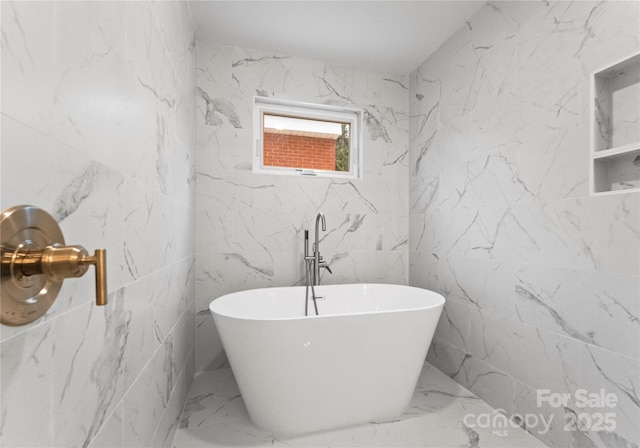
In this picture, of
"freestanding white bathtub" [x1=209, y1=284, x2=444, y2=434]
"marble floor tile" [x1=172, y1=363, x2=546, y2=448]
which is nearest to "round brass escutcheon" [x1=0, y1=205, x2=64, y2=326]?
"freestanding white bathtub" [x1=209, y1=284, x2=444, y2=434]

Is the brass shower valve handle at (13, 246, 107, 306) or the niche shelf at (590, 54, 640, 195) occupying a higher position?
the niche shelf at (590, 54, 640, 195)

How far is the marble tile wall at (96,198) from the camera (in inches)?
20.2

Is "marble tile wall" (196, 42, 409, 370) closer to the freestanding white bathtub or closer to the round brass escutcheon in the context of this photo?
the freestanding white bathtub

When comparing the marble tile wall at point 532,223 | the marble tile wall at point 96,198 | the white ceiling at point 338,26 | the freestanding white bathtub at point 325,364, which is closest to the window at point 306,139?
the white ceiling at point 338,26

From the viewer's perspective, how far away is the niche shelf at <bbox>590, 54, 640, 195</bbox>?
1262mm

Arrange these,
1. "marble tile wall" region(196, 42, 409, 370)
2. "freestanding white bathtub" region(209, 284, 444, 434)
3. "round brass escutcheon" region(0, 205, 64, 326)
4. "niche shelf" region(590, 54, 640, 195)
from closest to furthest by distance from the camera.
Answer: "round brass escutcheon" region(0, 205, 64, 326) < "niche shelf" region(590, 54, 640, 195) < "freestanding white bathtub" region(209, 284, 444, 434) < "marble tile wall" region(196, 42, 409, 370)

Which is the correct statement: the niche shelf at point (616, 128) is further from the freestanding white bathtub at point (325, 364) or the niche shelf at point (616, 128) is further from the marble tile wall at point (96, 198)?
the marble tile wall at point (96, 198)

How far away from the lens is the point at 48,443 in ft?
1.91

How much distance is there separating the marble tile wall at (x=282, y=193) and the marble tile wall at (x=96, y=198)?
30.4 inches

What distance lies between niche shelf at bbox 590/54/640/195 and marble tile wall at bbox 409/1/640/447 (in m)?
0.04

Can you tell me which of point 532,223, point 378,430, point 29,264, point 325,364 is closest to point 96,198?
point 29,264

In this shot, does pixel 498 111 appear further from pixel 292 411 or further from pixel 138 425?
pixel 138 425

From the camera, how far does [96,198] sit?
788 mm

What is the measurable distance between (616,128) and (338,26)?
171cm
